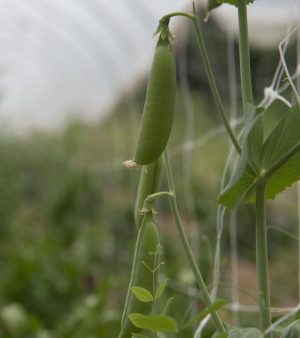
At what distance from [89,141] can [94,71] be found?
1.36m

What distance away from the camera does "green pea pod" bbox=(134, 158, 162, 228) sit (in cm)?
86

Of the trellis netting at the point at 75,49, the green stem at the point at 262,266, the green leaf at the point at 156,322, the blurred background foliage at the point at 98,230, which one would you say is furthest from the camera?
the trellis netting at the point at 75,49

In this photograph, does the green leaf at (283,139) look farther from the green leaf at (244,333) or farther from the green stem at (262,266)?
the green leaf at (244,333)

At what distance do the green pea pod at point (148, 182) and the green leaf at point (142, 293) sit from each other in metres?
0.11

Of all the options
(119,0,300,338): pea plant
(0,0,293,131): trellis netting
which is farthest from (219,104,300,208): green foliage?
(0,0,293,131): trellis netting

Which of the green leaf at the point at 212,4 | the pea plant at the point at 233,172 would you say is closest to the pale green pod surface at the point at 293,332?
the pea plant at the point at 233,172

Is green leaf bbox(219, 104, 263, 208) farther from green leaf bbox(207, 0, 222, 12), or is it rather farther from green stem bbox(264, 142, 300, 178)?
green leaf bbox(207, 0, 222, 12)

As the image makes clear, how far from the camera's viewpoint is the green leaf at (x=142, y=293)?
0.77m

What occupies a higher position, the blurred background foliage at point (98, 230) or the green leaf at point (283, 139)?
the green leaf at point (283, 139)

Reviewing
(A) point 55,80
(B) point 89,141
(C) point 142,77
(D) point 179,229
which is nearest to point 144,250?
(D) point 179,229

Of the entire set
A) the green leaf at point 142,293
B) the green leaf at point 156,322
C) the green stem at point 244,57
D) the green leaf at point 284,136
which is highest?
the green stem at point 244,57

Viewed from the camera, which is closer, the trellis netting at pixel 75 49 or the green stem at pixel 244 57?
the green stem at pixel 244 57

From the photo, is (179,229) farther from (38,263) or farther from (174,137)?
(174,137)

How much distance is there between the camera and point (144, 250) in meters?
0.81
